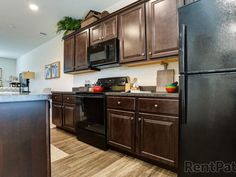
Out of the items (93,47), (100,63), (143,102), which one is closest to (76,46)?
(93,47)

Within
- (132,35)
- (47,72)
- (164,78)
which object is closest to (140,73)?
(164,78)

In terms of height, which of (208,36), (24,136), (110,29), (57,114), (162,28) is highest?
(110,29)

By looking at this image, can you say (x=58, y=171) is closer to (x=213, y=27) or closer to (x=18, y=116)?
(x=18, y=116)

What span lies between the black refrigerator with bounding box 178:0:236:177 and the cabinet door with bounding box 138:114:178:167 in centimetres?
42

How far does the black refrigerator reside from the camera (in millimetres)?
1003

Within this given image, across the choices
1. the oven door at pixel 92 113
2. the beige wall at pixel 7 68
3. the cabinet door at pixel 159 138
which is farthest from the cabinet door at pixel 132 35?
the beige wall at pixel 7 68

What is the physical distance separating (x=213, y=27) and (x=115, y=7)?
7.95 ft

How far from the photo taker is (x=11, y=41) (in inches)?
216

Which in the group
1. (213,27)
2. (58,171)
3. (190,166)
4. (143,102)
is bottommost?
(58,171)

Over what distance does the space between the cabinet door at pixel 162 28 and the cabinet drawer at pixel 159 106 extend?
0.63m

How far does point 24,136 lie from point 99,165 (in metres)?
1.24

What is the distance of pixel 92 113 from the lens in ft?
8.54

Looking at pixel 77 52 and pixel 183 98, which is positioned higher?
pixel 77 52

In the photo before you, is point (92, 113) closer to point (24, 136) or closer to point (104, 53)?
point (104, 53)
